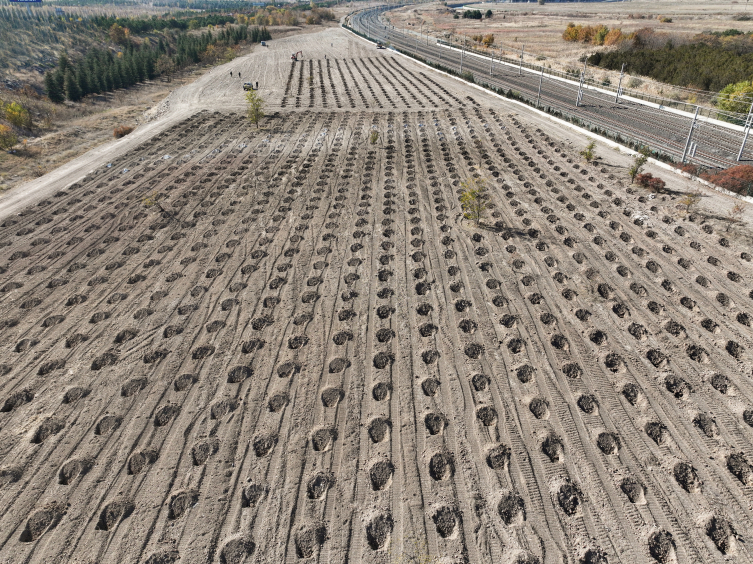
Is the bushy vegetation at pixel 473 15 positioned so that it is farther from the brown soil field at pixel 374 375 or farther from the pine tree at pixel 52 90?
the brown soil field at pixel 374 375

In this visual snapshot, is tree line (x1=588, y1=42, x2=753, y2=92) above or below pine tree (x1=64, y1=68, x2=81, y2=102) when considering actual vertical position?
above

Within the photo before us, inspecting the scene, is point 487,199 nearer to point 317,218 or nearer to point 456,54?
point 317,218

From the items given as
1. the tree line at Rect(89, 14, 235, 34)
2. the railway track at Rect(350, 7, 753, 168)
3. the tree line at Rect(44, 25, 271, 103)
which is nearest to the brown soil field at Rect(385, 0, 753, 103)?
the railway track at Rect(350, 7, 753, 168)

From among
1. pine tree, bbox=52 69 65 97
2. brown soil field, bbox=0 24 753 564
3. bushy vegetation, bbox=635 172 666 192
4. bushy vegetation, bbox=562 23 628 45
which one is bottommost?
brown soil field, bbox=0 24 753 564

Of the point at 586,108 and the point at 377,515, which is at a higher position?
the point at 586,108

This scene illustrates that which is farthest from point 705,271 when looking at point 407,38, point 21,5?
point 21,5

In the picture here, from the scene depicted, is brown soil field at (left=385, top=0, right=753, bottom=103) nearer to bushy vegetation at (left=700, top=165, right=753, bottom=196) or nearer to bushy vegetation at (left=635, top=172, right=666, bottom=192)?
bushy vegetation at (left=700, top=165, right=753, bottom=196)
